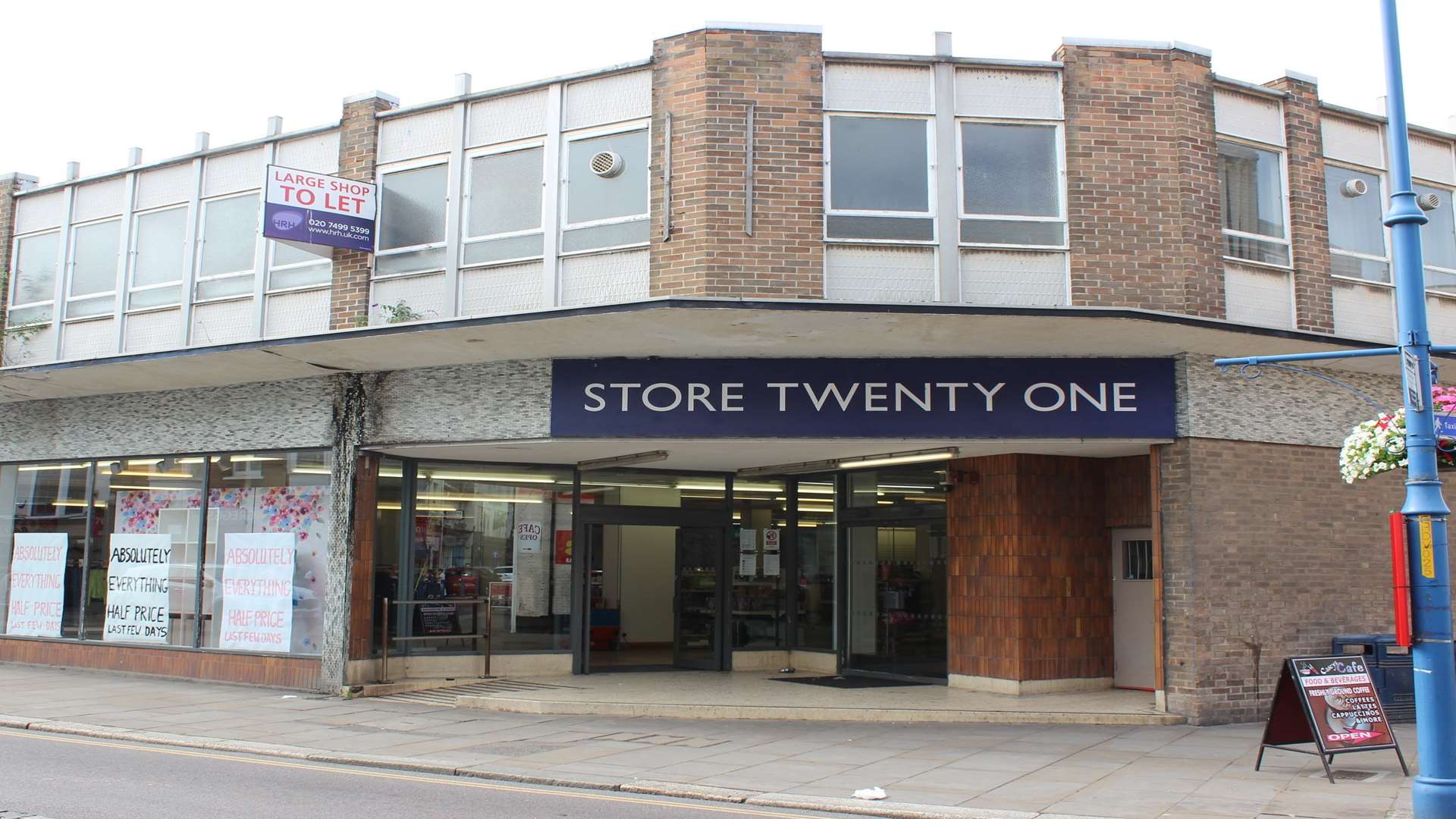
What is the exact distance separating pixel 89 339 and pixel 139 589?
146 inches

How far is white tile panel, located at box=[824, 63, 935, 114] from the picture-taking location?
1292cm

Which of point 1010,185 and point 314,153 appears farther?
point 314,153

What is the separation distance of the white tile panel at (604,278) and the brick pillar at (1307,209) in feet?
24.7

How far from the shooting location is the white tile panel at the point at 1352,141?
47.5 feet

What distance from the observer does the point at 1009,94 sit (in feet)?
42.8

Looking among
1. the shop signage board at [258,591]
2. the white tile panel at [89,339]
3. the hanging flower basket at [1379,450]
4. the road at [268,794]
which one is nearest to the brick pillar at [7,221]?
the white tile panel at [89,339]

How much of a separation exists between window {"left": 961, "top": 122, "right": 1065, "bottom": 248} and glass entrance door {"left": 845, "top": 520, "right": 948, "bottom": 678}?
4445 mm

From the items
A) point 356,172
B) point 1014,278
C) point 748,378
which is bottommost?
point 748,378

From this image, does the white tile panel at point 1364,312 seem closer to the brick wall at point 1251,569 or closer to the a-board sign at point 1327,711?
the brick wall at point 1251,569

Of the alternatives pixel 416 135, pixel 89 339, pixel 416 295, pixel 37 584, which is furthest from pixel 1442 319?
pixel 37 584

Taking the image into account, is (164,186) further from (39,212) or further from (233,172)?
(39,212)

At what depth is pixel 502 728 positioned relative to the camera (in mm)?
12742

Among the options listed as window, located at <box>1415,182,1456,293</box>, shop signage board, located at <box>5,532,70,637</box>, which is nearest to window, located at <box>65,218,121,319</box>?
shop signage board, located at <box>5,532,70,637</box>

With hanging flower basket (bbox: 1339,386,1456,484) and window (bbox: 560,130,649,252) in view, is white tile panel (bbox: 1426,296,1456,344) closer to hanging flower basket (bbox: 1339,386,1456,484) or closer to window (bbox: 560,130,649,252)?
hanging flower basket (bbox: 1339,386,1456,484)
